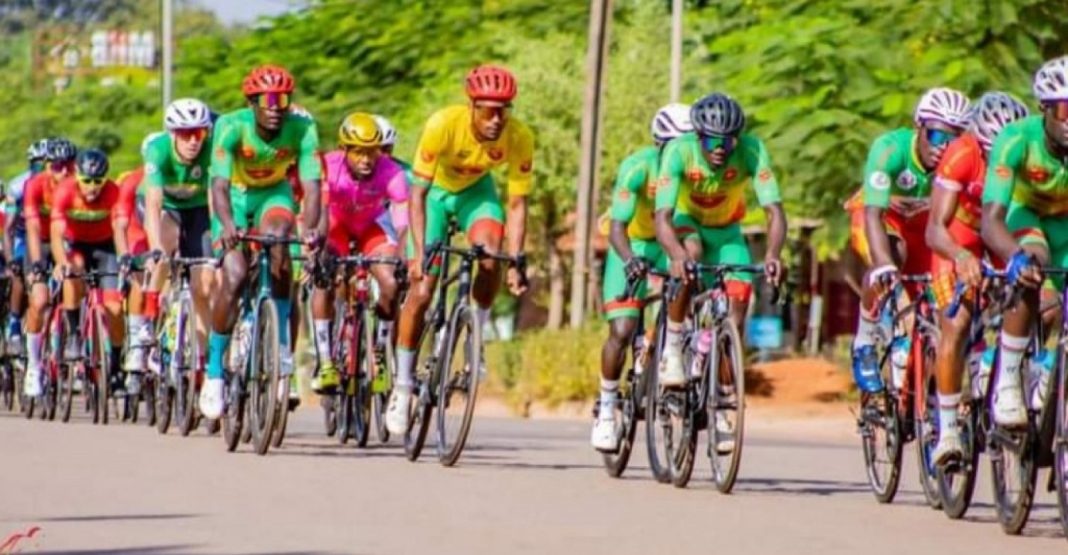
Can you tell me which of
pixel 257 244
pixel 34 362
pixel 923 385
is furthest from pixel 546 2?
pixel 923 385

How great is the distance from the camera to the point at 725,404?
53.0ft

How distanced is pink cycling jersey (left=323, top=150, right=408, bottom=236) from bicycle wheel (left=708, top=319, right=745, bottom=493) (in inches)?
172

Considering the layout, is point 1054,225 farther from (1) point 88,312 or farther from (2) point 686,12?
(2) point 686,12

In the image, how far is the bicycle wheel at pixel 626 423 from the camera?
17.5 metres

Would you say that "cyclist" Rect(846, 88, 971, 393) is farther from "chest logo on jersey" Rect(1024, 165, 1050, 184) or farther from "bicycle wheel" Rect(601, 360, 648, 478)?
"chest logo on jersey" Rect(1024, 165, 1050, 184)

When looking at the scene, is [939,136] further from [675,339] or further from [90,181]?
[90,181]

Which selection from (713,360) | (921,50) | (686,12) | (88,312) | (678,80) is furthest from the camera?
(686,12)

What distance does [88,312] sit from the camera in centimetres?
2417

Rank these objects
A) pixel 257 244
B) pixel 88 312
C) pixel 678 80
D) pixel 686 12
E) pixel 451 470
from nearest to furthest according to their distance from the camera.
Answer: pixel 451 470 < pixel 257 244 < pixel 88 312 < pixel 678 80 < pixel 686 12

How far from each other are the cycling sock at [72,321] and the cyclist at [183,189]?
271 centimetres

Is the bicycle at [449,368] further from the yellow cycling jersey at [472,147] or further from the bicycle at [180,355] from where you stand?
the bicycle at [180,355]

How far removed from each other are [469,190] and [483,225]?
0.73 ft

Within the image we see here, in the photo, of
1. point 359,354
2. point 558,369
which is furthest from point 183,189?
point 558,369

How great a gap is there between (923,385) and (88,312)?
33.6 ft
